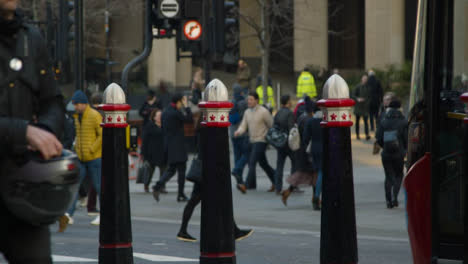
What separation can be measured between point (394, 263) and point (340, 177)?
3206mm

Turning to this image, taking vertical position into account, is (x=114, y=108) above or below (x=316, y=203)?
above

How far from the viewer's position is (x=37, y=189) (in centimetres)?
370

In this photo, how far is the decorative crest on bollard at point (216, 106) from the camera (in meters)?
6.88

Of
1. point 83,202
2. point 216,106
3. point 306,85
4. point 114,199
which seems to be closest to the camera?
point 216,106

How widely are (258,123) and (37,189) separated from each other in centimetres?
1334

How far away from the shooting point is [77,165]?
153 inches

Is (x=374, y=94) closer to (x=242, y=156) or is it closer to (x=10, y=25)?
(x=242, y=156)

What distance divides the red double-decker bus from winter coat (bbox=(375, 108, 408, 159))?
7.77 m

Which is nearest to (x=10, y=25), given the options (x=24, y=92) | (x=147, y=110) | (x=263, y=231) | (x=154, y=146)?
(x=24, y=92)

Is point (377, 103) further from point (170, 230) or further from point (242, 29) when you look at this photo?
point (242, 29)

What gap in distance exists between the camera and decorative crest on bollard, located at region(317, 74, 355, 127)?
6.01 m

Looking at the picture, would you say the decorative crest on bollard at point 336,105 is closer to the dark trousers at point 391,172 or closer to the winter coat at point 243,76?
the dark trousers at point 391,172

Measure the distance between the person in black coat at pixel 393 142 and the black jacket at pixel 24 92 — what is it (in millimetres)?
10424

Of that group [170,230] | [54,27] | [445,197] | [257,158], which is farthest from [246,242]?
[54,27]
